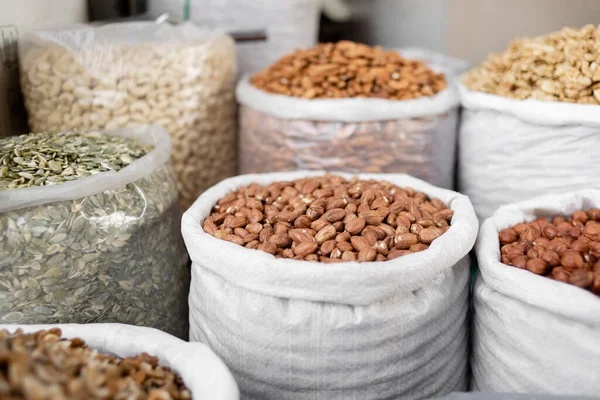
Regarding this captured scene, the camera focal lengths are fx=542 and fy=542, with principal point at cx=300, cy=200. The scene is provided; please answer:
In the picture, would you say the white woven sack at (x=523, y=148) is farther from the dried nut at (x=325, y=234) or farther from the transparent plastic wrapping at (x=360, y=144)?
the dried nut at (x=325, y=234)

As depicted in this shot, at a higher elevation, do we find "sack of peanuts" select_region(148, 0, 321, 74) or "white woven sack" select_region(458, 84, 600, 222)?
"sack of peanuts" select_region(148, 0, 321, 74)

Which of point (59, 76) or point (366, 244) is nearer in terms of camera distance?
point (366, 244)

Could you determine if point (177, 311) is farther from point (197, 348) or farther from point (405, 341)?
point (405, 341)

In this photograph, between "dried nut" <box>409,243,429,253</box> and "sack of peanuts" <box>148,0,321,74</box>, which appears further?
"sack of peanuts" <box>148,0,321,74</box>

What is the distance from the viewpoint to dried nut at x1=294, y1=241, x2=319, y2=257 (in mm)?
879

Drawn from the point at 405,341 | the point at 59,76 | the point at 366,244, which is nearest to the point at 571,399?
the point at 405,341

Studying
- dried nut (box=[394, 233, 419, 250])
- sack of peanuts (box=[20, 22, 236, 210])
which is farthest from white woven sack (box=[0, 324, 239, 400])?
sack of peanuts (box=[20, 22, 236, 210])

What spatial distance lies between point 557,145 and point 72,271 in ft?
3.55

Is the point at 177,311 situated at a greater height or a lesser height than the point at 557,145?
lesser

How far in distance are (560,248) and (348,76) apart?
2.37 ft

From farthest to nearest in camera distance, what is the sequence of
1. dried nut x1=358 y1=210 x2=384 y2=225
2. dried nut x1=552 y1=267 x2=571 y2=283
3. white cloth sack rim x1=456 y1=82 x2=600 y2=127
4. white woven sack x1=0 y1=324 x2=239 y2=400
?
white cloth sack rim x1=456 y1=82 x2=600 y2=127
dried nut x1=358 y1=210 x2=384 y2=225
dried nut x1=552 y1=267 x2=571 y2=283
white woven sack x1=0 y1=324 x2=239 y2=400

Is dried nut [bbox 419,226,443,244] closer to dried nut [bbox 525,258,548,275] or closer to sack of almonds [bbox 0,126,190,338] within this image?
dried nut [bbox 525,258,548,275]

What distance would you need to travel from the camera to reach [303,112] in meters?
1.38

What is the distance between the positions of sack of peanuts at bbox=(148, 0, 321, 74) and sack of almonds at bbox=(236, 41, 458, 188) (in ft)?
1.22
